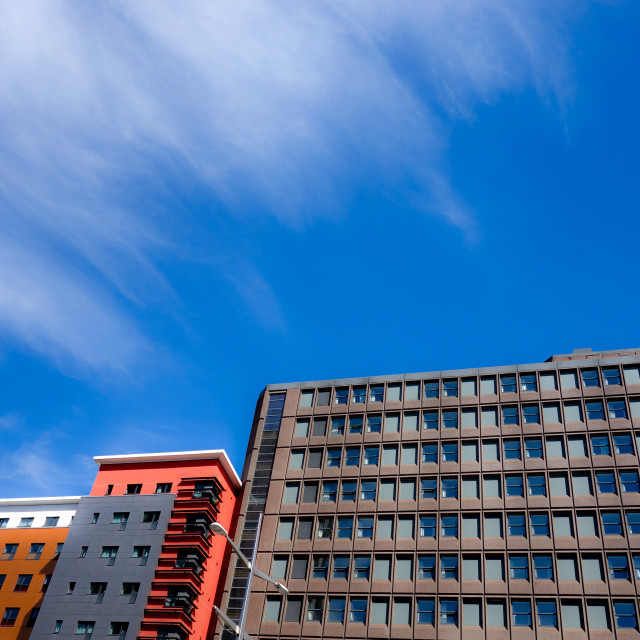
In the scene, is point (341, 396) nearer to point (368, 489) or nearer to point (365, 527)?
point (368, 489)

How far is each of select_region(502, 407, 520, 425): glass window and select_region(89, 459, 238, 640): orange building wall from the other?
25578 mm

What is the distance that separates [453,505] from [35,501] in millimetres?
42080

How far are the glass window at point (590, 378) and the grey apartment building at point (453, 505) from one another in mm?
165

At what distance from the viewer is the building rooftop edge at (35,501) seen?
70.0 metres

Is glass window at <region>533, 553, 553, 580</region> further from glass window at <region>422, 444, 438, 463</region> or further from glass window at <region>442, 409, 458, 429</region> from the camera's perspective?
glass window at <region>442, 409, 458, 429</region>

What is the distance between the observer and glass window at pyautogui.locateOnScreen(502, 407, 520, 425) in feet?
200

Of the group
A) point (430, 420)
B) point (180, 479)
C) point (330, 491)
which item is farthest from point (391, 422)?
point (180, 479)

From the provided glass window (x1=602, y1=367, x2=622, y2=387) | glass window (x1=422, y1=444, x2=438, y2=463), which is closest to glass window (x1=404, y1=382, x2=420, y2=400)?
glass window (x1=422, y1=444, x2=438, y2=463)

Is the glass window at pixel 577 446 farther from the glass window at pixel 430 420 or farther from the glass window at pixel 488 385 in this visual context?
the glass window at pixel 430 420

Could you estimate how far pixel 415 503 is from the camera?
5812 cm

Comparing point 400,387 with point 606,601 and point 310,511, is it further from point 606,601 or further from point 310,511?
point 606,601

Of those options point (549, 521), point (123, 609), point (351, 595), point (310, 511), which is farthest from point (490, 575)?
point (123, 609)

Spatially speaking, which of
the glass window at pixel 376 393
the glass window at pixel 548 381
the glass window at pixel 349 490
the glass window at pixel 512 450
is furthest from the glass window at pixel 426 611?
the glass window at pixel 548 381

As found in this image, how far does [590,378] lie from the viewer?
61.5 meters
